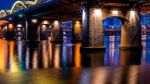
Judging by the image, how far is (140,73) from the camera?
70.6 ft

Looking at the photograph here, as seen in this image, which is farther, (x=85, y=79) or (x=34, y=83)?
(x=85, y=79)

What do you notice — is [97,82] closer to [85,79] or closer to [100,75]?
[85,79]

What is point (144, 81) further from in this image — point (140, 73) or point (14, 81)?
point (14, 81)

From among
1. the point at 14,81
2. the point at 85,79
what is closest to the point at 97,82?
the point at 85,79

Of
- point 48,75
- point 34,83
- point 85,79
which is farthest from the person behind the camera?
point 48,75

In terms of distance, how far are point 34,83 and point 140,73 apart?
703 cm

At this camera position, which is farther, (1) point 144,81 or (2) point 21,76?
(2) point 21,76

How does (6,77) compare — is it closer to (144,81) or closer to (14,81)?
(14,81)

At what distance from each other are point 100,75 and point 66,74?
2.04m

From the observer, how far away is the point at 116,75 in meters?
20.8

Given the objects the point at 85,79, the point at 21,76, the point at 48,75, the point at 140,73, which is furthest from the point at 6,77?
the point at 140,73

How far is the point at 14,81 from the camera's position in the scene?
18156mm

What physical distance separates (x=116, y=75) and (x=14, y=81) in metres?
5.97

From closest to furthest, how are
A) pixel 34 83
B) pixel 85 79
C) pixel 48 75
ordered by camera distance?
1. pixel 34 83
2. pixel 85 79
3. pixel 48 75
